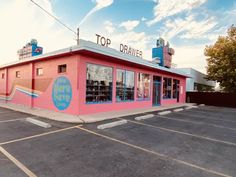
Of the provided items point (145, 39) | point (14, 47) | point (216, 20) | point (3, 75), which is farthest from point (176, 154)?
point (14, 47)

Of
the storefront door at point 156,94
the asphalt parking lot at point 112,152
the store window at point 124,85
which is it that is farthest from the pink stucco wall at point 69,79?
the asphalt parking lot at point 112,152

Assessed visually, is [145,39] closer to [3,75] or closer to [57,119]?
[57,119]

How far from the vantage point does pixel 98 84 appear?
11.1 metres

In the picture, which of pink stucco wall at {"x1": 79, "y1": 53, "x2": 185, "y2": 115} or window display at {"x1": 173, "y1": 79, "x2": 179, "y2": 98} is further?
window display at {"x1": 173, "y1": 79, "x2": 179, "y2": 98}

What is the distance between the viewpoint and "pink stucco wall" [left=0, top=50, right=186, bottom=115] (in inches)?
392

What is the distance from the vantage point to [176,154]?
4.82 metres

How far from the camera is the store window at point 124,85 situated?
12.6 meters

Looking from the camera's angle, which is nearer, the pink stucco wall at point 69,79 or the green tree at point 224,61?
the pink stucco wall at point 69,79

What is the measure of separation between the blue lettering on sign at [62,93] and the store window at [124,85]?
3.66 m

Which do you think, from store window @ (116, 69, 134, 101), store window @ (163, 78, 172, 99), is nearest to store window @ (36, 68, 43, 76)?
store window @ (116, 69, 134, 101)

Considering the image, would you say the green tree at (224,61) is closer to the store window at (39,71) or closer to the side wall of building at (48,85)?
the side wall of building at (48,85)

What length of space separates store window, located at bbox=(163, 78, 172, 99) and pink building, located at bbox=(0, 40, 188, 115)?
230 centimetres

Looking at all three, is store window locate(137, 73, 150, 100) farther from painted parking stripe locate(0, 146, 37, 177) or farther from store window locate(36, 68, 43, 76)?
painted parking stripe locate(0, 146, 37, 177)

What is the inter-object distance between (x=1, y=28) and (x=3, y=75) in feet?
17.6
